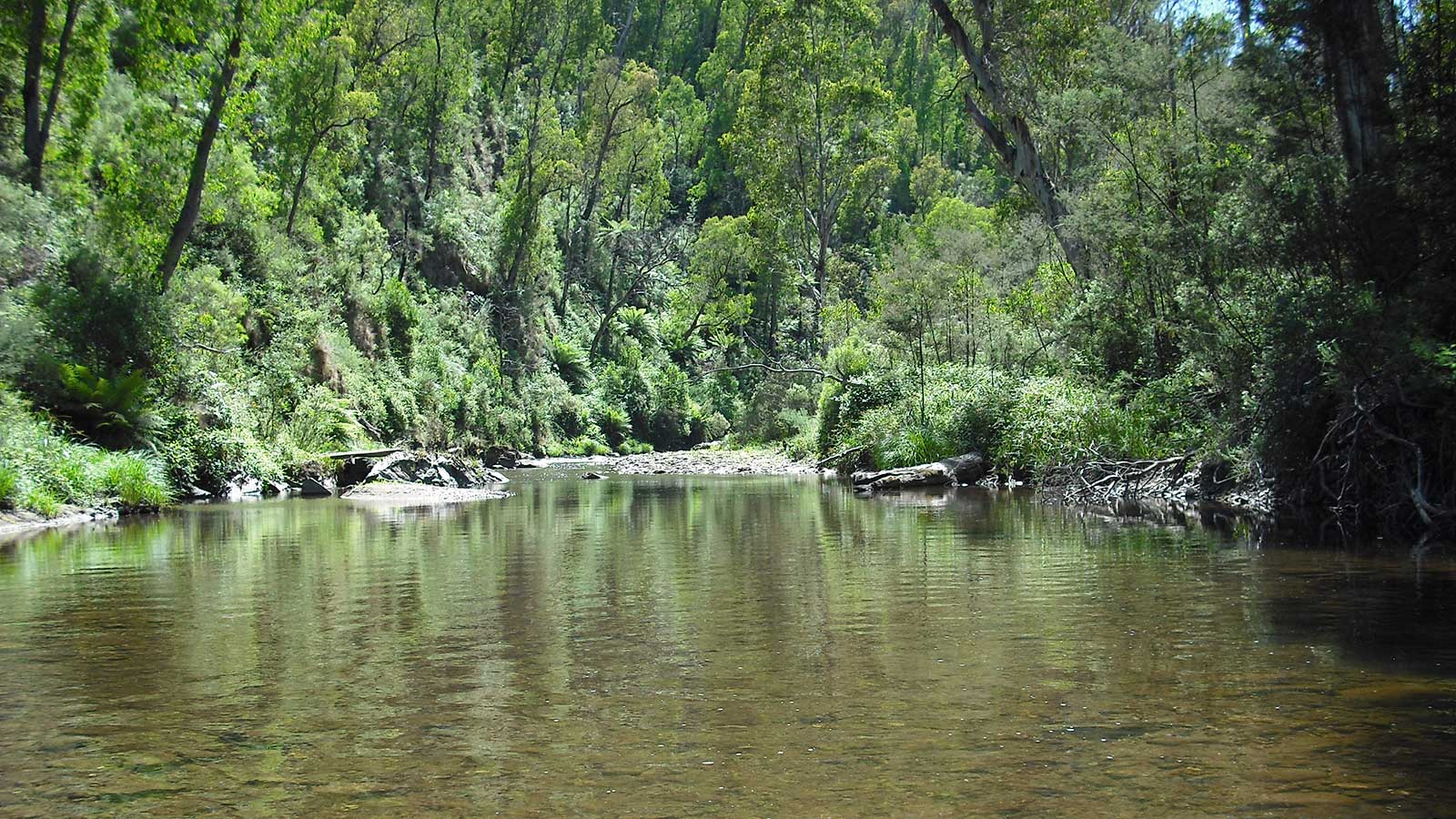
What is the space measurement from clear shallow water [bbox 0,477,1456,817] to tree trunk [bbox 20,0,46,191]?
1432 cm

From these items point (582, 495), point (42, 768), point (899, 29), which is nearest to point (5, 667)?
point (42, 768)

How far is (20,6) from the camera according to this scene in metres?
21.2

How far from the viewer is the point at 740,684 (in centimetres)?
538

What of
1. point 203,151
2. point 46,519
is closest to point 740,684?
point 46,519

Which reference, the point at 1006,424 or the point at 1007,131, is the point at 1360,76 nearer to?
the point at 1006,424

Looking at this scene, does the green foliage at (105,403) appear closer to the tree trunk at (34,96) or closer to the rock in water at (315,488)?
the rock in water at (315,488)

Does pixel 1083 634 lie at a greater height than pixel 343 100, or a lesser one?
lesser

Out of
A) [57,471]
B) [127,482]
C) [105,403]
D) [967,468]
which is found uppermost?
[105,403]

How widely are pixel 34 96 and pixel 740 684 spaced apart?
22.1 metres

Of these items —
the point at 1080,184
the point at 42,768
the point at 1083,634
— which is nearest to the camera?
the point at 42,768

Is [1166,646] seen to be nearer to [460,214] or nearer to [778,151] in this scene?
[778,151]

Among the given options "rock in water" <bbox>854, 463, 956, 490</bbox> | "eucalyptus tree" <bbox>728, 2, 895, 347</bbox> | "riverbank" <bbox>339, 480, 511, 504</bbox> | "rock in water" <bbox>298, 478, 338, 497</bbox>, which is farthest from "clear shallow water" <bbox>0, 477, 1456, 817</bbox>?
"eucalyptus tree" <bbox>728, 2, 895, 347</bbox>

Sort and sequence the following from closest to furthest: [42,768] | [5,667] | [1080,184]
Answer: [42,768]
[5,667]
[1080,184]

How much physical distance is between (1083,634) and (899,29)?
87.4 meters
